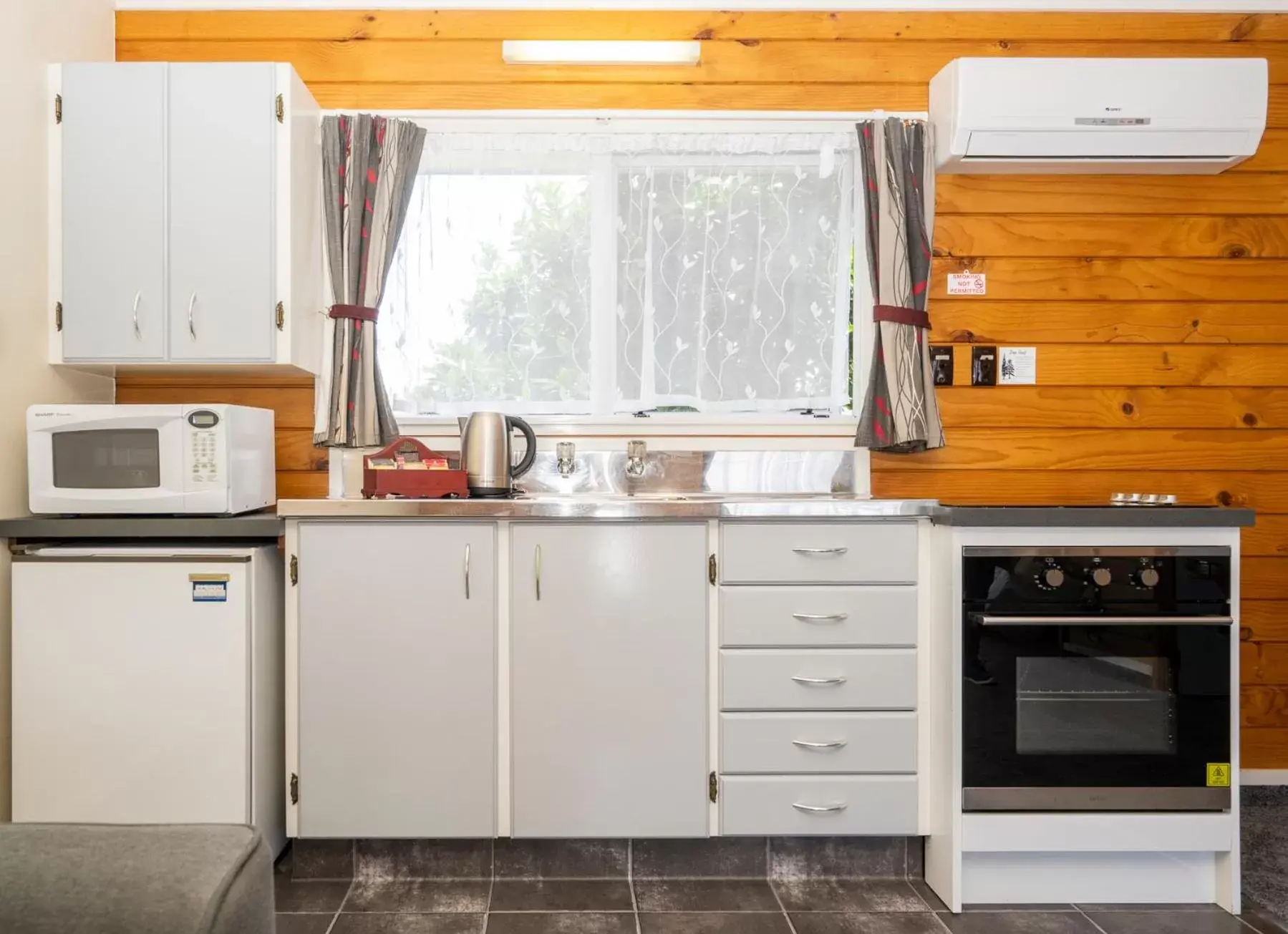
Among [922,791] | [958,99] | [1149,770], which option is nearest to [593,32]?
[958,99]

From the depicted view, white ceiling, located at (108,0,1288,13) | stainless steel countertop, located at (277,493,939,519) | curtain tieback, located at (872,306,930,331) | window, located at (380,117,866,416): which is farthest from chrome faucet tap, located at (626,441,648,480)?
white ceiling, located at (108,0,1288,13)

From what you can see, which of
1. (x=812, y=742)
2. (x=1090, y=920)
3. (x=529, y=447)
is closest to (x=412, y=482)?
(x=529, y=447)

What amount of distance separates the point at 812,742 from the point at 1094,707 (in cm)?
68

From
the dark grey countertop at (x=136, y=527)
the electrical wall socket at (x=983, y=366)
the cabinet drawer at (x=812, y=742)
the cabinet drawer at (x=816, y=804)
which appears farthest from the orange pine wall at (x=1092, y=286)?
the dark grey countertop at (x=136, y=527)

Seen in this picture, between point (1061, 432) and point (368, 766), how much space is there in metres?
2.29

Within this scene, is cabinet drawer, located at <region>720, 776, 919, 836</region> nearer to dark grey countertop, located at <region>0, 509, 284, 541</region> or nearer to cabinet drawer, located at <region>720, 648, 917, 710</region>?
cabinet drawer, located at <region>720, 648, 917, 710</region>

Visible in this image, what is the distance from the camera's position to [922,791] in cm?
219

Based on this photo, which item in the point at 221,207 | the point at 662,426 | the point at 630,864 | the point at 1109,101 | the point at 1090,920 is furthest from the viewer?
the point at 662,426

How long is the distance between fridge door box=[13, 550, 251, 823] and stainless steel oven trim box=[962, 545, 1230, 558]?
182 centimetres

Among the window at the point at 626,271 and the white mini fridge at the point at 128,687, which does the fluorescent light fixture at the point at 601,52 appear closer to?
the window at the point at 626,271

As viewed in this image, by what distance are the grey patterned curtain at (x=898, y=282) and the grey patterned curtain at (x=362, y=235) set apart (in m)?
1.43

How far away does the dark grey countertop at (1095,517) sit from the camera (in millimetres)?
2061

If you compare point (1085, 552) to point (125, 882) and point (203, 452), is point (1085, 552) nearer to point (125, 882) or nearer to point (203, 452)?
point (125, 882)

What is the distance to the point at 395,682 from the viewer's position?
7.07ft
